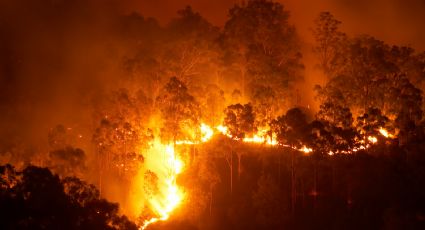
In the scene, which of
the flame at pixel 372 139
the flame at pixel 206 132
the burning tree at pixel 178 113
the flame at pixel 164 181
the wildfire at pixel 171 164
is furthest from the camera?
the flame at pixel 206 132

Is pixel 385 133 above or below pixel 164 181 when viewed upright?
above

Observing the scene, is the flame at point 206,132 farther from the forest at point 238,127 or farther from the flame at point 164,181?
the flame at point 164,181

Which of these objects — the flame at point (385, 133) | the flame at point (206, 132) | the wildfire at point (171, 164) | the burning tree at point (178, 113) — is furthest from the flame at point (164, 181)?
the flame at point (385, 133)

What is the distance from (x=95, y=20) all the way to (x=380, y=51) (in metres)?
25.4

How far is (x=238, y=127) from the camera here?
1129 inches

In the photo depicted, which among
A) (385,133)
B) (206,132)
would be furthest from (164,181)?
(385,133)

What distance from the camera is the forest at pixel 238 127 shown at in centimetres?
2650

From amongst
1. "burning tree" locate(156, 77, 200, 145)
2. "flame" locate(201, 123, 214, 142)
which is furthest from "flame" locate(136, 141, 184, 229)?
"flame" locate(201, 123, 214, 142)

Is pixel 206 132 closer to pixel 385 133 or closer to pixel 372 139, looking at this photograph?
pixel 372 139

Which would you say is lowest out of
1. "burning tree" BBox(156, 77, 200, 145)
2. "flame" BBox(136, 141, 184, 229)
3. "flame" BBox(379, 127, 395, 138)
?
"flame" BBox(136, 141, 184, 229)

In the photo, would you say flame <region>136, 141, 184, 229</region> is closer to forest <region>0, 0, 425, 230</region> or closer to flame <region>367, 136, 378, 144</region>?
forest <region>0, 0, 425, 230</region>

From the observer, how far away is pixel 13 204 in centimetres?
1455

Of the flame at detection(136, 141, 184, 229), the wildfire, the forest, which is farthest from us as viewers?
the flame at detection(136, 141, 184, 229)

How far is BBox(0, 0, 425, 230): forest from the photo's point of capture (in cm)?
2650
